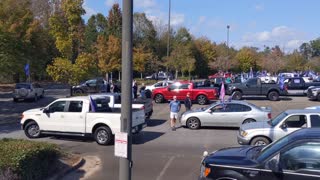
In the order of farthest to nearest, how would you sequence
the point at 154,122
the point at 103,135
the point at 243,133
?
the point at 154,122 → the point at 103,135 → the point at 243,133

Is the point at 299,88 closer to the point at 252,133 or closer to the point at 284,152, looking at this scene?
the point at 252,133

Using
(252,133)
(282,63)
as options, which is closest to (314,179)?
(252,133)

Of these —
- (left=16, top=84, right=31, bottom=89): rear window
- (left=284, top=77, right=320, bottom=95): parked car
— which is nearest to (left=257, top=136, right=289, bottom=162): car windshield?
(left=284, top=77, right=320, bottom=95): parked car

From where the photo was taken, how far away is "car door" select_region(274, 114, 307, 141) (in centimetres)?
1513

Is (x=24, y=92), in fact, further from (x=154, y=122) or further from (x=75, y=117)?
(x=75, y=117)

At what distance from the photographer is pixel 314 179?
760 centimetres

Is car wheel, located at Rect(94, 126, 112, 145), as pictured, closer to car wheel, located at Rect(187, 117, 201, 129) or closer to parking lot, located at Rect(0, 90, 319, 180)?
parking lot, located at Rect(0, 90, 319, 180)

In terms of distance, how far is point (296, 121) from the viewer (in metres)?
15.4

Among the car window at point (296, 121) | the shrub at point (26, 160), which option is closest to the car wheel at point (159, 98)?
the car window at point (296, 121)

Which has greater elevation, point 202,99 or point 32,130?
point 202,99

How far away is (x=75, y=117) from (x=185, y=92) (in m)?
16.7

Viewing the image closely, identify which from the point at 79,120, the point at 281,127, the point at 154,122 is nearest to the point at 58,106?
the point at 79,120

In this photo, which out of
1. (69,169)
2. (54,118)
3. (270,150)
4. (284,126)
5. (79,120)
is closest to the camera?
(270,150)

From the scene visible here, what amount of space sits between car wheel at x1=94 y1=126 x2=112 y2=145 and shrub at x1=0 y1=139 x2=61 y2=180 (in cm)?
541
